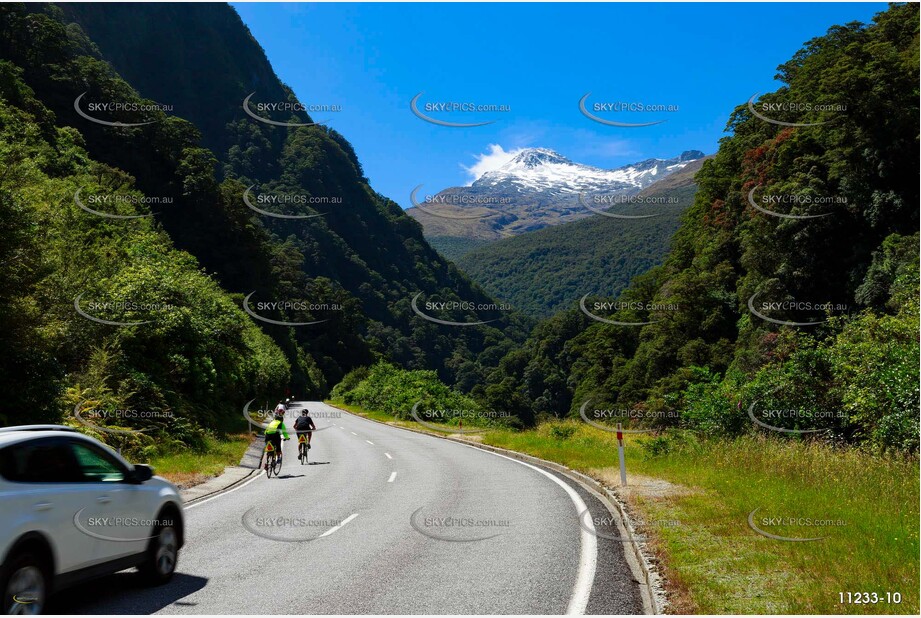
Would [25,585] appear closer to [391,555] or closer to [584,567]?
[391,555]

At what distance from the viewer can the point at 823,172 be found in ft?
129

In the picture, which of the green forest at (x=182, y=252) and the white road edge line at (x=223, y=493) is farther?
the green forest at (x=182, y=252)

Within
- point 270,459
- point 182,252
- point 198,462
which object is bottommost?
point 198,462

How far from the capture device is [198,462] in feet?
65.6

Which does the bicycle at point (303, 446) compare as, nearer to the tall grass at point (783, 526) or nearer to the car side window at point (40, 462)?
the tall grass at point (783, 526)

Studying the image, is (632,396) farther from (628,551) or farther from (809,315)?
(628,551)

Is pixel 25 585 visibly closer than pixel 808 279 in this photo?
Yes

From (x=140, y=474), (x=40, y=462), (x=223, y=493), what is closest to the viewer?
(x=40, y=462)

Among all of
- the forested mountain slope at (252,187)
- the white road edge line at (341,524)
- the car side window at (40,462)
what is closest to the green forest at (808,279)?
the white road edge line at (341,524)

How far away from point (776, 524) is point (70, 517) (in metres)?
8.71

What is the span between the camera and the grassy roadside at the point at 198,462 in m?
17.1

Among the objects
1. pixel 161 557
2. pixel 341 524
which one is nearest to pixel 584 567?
pixel 341 524

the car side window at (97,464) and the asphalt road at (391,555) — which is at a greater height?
the car side window at (97,464)

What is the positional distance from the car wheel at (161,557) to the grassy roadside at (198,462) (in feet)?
29.6
